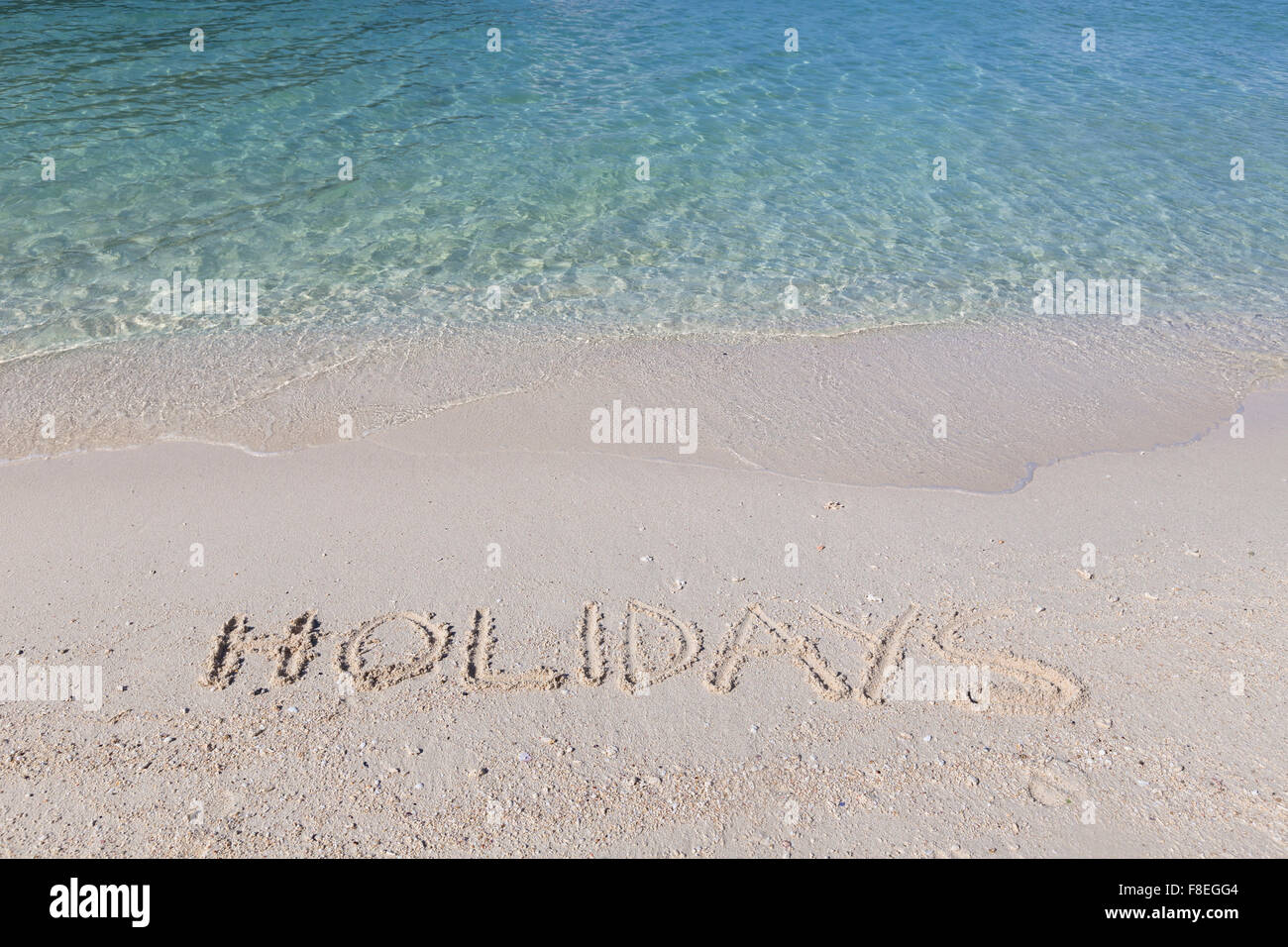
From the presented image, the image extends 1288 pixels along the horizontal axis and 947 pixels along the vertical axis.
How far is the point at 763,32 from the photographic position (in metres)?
14.5

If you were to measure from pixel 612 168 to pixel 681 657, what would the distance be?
23.7 feet

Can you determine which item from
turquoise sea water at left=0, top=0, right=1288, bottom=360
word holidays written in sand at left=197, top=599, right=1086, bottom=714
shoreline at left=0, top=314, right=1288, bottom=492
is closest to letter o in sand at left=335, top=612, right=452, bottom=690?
word holidays written in sand at left=197, top=599, right=1086, bottom=714

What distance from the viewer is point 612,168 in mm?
9727

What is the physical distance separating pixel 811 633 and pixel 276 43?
43.3 feet

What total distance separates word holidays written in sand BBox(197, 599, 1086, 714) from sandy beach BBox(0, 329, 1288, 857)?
0.02 meters

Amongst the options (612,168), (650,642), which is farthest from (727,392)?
(612,168)

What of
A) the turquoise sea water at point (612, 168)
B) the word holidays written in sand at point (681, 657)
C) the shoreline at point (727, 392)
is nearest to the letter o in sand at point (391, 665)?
the word holidays written in sand at point (681, 657)

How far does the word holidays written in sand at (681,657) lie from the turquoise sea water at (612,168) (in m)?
3.45

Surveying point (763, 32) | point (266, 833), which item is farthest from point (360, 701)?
point (763, 32)

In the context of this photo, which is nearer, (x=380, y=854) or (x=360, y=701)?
(x=380, y=854)

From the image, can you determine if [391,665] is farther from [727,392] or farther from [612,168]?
[612,168]

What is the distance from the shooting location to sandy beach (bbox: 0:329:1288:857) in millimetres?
3158

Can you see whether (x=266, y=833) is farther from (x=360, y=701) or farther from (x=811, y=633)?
(x=811, y=633)
